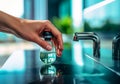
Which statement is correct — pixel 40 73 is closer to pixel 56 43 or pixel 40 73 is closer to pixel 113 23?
pixel 56 43

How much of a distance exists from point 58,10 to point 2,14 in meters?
4.19

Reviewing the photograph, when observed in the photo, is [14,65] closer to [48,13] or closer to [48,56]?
[48,56]

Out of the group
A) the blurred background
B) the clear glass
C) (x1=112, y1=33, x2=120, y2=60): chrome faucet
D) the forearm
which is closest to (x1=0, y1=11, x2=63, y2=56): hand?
the forearm

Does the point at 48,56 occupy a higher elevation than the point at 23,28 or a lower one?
lower

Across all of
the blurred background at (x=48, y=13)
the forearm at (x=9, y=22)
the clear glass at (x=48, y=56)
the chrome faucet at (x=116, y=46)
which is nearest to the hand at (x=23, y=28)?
the forearm at (x=9, y=22)

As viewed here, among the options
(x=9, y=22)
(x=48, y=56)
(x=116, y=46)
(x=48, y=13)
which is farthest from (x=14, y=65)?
(x=48, y=13)

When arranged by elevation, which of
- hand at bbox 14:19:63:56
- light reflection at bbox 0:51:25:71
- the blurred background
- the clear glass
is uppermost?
the blurred background

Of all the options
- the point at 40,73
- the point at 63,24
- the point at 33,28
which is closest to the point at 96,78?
the point at 40,73

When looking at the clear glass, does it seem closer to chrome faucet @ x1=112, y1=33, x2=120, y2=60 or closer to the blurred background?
chrome faucet @ x1=112, y1=33, x2=120, y2=60

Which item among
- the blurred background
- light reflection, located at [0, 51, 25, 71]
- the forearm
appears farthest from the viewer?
the blurred background

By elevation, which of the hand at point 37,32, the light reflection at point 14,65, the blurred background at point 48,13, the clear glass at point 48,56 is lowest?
the light reflection at point 14,65

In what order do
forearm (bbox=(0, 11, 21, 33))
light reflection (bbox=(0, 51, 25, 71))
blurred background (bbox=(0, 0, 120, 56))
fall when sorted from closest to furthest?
forearm (bbox=(0, 11, 21, 33))
light reflection (bbox=(0, 51, 25, 71))
blurred background (bbox=(0, 0, 120, 56))

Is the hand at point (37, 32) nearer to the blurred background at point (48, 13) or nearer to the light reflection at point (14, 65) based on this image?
the light reflection at point (14, 65)

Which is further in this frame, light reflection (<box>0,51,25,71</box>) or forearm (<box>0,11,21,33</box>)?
light reflection (<box>0,51,25,71</box>)
